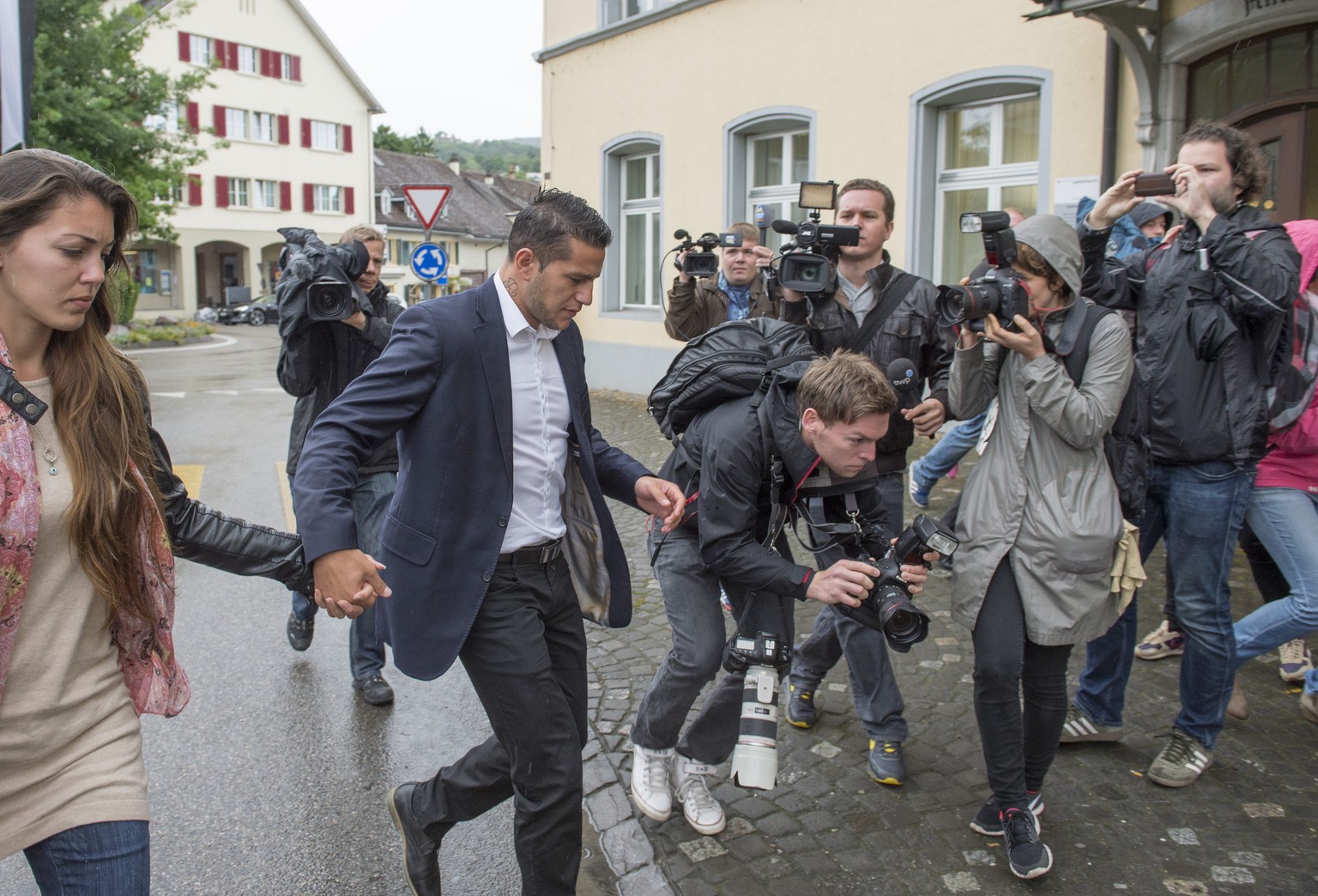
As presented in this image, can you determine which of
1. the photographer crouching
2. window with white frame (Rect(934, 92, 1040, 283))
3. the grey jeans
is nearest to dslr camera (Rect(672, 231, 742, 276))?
the photographer crouching

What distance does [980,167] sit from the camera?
36.4 feet

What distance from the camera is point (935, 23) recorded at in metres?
10.9

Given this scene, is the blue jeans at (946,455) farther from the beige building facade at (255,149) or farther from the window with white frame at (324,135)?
the window with white frame at (324,135)

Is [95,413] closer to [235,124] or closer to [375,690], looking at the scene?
[375,690]

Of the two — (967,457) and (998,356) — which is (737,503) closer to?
(998,356)

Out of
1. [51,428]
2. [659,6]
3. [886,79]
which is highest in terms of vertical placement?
[659,6]

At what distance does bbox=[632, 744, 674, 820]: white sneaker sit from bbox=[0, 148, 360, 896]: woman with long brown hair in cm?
182

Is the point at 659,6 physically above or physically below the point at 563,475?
above

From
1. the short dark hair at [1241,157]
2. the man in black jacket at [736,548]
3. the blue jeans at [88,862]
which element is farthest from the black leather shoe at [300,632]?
the short dark hair at [1241,157]

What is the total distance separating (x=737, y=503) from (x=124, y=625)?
5.50 ft

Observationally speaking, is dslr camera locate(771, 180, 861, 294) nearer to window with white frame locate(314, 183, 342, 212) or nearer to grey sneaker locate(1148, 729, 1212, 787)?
grey sneaker locate(1148, 729, 1212, 787)

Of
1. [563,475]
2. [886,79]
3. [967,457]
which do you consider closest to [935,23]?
[886,79]

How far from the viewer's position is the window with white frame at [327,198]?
53625 mm

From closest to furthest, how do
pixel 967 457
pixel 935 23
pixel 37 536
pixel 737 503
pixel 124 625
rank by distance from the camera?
Result: 1. pixel 37 536
2. pixel 124 625
3. pixel 737 503
4. pixel 967 457
5. pixel 935 23
